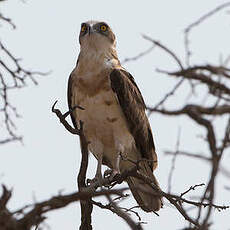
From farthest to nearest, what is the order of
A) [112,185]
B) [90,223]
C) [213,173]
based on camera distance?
1. [112,185]
2. [90,223]
3. [213,173]

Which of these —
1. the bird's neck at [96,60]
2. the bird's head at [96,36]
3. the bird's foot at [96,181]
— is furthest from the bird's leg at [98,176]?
the bird's head at [96,36]

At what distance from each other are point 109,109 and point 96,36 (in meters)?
1.07

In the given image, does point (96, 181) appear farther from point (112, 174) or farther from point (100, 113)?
point (100, 113)

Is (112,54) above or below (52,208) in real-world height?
above

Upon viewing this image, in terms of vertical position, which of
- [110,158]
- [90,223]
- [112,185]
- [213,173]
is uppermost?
[110,158]

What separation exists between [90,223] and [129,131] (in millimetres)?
1605

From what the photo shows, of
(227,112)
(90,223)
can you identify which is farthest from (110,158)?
(227,112)

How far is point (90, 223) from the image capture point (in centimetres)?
514

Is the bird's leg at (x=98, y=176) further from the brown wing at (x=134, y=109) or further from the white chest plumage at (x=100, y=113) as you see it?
the brown wing at (x=134, y=109)

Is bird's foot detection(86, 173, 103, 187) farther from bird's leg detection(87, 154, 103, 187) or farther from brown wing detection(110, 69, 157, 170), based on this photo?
brown wing detection(110, 69, 157, 170)

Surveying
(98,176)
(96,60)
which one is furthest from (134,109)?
(98,176)

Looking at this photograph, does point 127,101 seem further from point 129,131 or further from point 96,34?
point 96,34

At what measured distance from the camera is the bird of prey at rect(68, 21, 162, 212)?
6188 mm

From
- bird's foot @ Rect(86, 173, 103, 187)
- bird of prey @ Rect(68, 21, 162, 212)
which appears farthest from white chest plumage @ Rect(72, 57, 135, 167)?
bird's foot @ Rect(86, 173, 103, 187)
